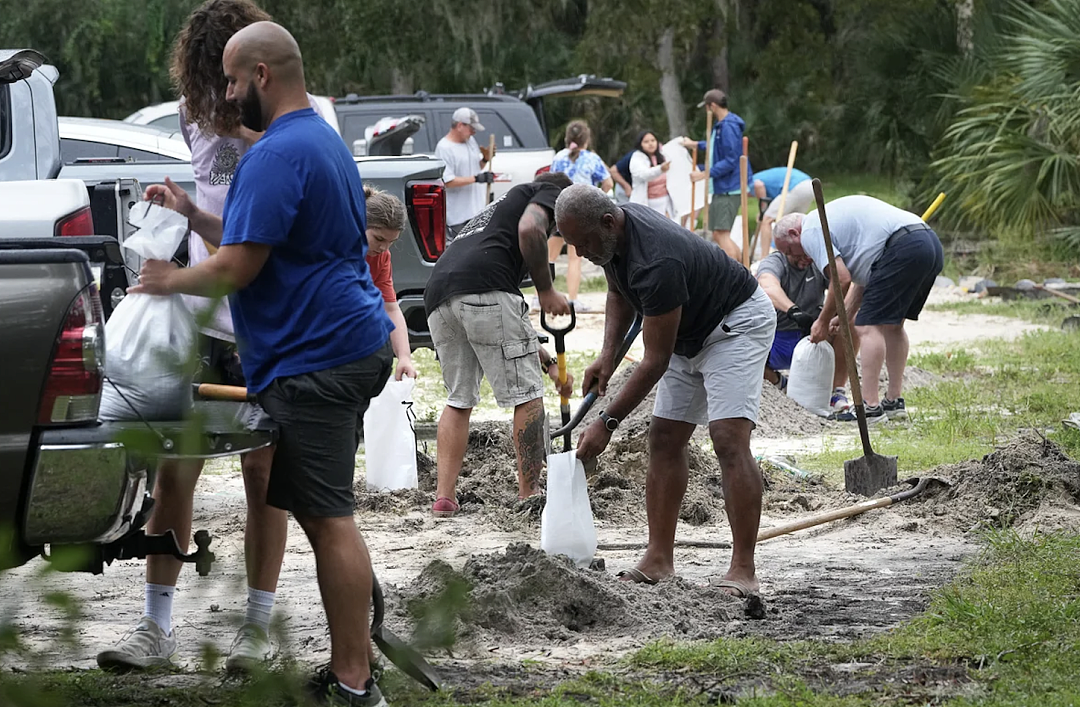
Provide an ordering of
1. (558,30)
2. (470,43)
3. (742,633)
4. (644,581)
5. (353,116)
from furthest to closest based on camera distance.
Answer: (558,30), (470,43), (353,116), (644,581), (742,633)

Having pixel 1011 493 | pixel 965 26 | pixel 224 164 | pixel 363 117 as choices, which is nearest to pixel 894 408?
pixel 1011 493

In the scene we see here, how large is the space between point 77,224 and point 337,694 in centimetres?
232

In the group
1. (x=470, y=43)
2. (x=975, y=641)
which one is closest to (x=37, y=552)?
(x=975, y=641)

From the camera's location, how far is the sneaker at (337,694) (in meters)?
3.92

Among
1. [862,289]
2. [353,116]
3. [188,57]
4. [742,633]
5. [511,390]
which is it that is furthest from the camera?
[353,116]

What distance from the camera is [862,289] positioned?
9.89 m

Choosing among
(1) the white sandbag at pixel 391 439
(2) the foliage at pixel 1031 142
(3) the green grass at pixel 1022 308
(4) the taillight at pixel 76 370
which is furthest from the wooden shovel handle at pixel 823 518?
(2) the foliage at pixel 1031 142

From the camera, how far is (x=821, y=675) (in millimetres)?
4352

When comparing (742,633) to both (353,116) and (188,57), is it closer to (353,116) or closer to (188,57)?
(188,57)

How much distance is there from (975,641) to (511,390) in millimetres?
2958

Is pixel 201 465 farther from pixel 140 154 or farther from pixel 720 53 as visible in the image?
pixel 720 53

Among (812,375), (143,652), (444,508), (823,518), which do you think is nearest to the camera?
(143,652)

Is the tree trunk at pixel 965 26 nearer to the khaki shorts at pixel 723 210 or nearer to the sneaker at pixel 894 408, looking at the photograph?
the khaki shorts at pixel 723 210

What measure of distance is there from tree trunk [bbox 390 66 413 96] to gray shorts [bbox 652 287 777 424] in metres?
21.0
